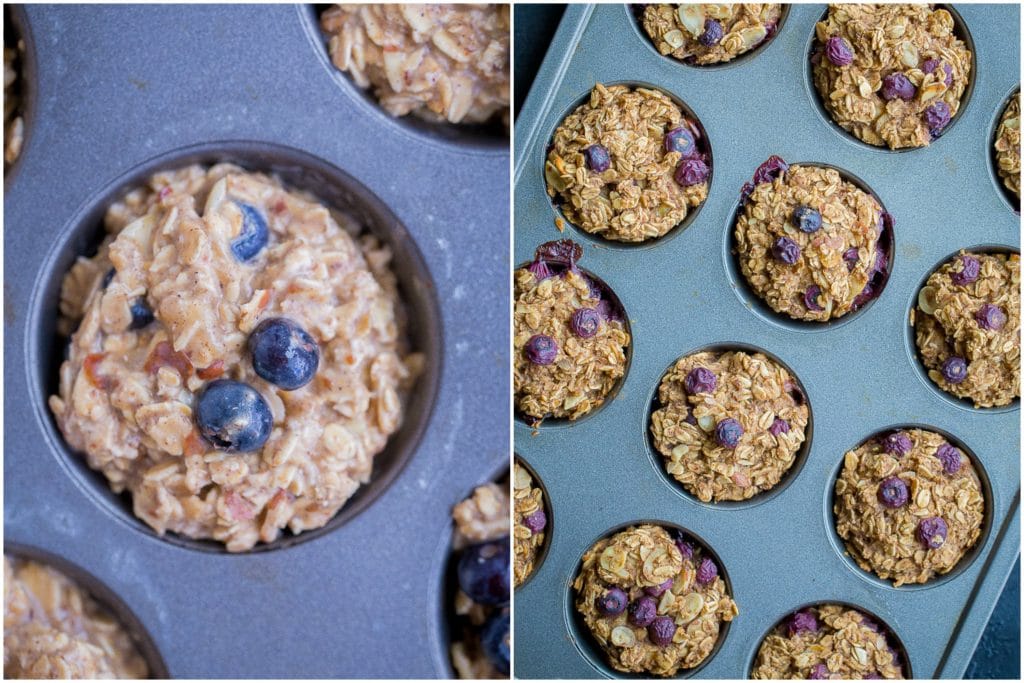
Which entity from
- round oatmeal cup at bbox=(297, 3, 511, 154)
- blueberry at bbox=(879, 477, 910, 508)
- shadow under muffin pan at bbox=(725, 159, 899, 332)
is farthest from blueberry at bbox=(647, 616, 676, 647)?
round oatmeal cup at bbox=(297, 3, 511, 154)

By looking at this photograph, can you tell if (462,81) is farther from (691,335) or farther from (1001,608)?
(1001,608)

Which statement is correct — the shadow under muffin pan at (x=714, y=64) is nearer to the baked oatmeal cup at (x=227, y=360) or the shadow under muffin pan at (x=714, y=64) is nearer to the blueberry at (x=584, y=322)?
the blueberry at (x=584, y=322)

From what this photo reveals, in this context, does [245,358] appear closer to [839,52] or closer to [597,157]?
[597,157]

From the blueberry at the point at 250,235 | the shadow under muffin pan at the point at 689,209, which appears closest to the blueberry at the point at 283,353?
the blueberry at the point at 250,235

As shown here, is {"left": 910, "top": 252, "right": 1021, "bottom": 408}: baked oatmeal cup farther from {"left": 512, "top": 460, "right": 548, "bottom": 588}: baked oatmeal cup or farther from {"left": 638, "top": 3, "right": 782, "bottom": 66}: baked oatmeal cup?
{"left": 512, "top": 460, "right": 548, "bottom": 588}: baked oatmeal cup

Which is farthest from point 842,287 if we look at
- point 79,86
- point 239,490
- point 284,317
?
point 79,86

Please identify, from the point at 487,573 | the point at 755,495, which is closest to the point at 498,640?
the point at 487,573

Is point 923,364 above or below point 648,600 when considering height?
above
